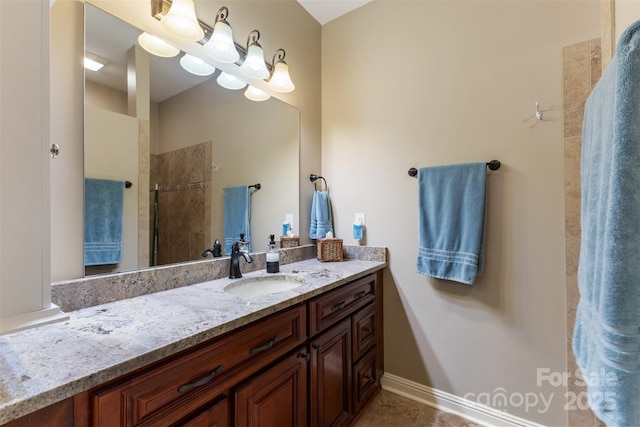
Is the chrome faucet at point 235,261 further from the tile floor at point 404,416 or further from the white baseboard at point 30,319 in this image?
the tile floor at point 404,416

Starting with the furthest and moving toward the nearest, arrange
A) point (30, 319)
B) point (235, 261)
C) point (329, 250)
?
point (329, 250), point (235, 261), point (30, 319)

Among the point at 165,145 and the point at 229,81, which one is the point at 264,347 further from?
the point at 229,81

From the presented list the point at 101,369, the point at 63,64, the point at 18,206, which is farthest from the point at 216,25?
the point at 101,369

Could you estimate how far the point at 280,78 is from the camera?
72.1 inches

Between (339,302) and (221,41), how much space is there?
1.47 m

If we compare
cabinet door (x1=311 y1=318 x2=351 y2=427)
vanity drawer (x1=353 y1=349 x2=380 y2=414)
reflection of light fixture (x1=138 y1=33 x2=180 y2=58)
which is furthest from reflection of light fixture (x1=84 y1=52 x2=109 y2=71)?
vanity drawer (x1=353 y1=349 x2=380 y2=414)

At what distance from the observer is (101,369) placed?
0.61 m

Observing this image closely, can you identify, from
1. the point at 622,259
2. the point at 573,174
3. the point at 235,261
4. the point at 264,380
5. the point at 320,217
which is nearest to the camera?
the point at 622,259

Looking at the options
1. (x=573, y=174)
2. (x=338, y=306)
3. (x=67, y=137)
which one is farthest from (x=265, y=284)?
(x=573, y=174)

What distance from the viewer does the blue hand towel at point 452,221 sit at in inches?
61.3

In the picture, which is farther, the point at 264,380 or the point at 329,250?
the point at 329,250

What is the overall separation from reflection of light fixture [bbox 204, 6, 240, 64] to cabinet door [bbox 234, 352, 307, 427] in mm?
1508

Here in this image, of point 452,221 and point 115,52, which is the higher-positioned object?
point 115,52

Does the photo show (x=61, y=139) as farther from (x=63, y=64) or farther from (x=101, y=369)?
(x=101, y=369)
